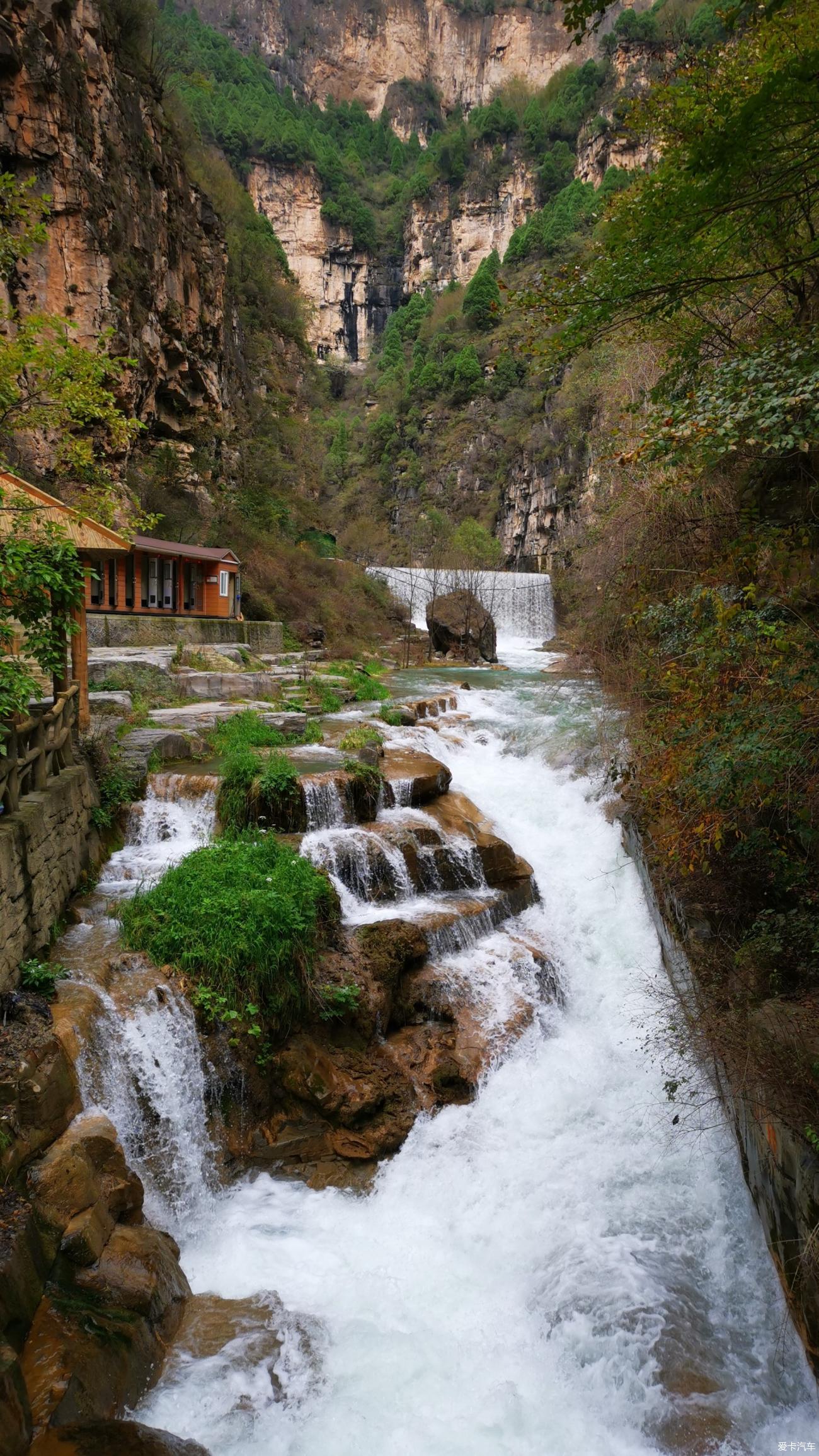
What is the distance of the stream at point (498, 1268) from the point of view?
411cm

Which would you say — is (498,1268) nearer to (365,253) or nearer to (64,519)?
(64,519)

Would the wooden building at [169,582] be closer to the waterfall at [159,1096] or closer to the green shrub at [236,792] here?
the green shrub at [236,792]

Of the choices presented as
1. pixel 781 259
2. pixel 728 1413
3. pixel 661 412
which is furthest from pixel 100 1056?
pixel 781 259

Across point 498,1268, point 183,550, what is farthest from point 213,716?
point 183,550

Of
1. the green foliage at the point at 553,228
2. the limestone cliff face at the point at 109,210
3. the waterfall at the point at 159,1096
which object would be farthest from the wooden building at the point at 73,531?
the green foliage at the point at 553,228

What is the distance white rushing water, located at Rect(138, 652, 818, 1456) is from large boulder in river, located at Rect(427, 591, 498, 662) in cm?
2163

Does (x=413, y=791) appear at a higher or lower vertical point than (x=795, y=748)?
lower

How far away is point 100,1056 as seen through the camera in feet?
17.9

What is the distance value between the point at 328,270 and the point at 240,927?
96.4 m

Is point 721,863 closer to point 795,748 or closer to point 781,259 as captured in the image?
point 795,748

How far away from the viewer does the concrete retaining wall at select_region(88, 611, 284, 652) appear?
16438 millimetres

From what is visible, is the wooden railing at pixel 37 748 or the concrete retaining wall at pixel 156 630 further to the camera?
the concrete retaining wall at pixel 156 630

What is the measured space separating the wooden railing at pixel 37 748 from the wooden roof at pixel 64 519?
1665 millimetres

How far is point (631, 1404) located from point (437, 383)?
66411mm
